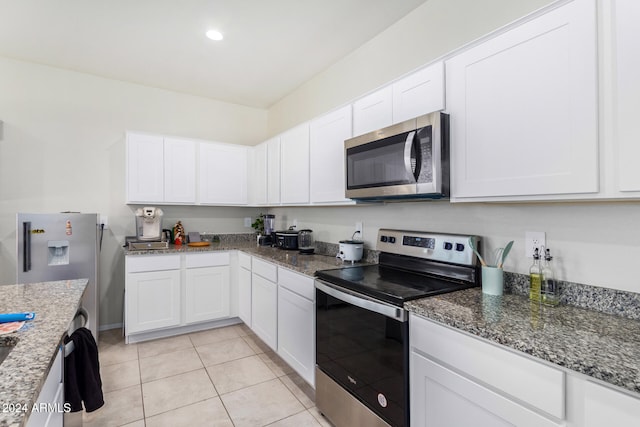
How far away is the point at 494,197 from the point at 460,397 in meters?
0.85

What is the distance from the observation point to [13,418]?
1.91 feet

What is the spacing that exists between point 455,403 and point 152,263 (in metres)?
2.92

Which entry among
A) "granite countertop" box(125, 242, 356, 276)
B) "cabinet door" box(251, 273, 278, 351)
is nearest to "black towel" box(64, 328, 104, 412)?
"granite countertop" box(125, 242, 356, 276)

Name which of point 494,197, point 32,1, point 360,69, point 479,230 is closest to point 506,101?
point 494,197

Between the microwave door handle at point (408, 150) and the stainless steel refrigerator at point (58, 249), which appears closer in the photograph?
the microwave door handle at point (408, 150)

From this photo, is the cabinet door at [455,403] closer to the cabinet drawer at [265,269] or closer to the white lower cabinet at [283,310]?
the white lower cabinet at [283,310]

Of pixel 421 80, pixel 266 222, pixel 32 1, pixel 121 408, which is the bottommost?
pixel 121 408

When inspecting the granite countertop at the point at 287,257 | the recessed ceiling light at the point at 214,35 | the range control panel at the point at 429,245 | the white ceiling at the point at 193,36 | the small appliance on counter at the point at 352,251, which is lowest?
the granite countertop at the point at 287,257

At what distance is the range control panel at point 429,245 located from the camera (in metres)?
1.75

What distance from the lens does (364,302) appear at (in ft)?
5.30

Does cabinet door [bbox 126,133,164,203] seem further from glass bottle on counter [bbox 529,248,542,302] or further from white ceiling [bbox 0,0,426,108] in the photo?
glass bottle on counter [bbox 529,248,542,302]

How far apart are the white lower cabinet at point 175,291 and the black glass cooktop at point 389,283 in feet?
5.90

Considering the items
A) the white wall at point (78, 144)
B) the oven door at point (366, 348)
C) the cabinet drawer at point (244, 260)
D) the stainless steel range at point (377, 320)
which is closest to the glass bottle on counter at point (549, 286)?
the stainless steel range at point (377, 320)

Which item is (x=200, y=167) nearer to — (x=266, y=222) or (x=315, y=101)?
(x=266, y=222)
